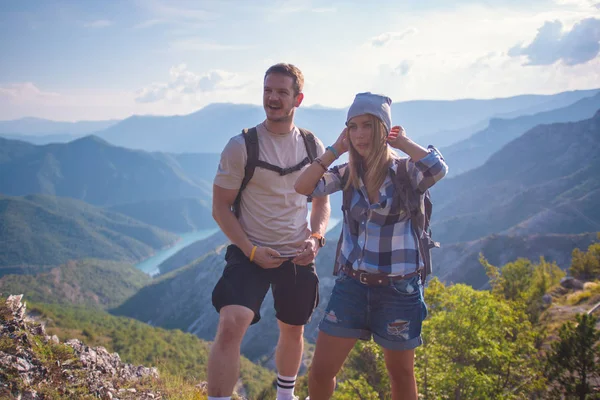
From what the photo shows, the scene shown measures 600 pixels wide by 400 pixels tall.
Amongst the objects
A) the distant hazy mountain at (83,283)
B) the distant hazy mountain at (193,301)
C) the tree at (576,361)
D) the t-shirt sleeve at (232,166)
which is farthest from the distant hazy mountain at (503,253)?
the distant hazy mountain at (83,283)

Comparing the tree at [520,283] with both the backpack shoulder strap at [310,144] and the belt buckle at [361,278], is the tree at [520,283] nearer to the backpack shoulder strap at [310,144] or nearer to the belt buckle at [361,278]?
the backpack shoulder strap at [310,144]

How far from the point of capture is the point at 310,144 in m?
4.55

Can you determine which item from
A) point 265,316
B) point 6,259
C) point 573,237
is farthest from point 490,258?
point 6,259

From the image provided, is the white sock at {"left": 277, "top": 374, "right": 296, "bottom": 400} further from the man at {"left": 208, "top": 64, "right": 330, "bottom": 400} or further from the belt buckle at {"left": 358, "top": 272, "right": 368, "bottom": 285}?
the belt buckle at {"left": 358, "top": 272, "right": 368, "bottom": 285}

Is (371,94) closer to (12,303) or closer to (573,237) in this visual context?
(12,303)

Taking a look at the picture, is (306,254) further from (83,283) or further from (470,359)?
(83,283)

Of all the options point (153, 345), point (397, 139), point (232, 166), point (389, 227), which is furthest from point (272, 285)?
point (153, 345)

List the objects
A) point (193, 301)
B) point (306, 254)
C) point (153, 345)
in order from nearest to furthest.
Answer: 1. point (306, 254)
2. point (153, 345)
3. point (193, 301)

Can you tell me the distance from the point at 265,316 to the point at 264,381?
39.1 metres

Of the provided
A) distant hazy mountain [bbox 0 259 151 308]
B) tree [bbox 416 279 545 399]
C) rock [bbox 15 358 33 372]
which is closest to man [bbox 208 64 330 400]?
rock [bbox 15 358 33 372]

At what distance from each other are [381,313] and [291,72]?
2.63 meters

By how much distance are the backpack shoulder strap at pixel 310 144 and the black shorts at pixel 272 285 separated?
49.1 inches

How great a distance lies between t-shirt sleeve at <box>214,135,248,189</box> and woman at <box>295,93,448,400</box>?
0.97m

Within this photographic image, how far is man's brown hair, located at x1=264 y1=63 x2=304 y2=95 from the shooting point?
4.16 metres
